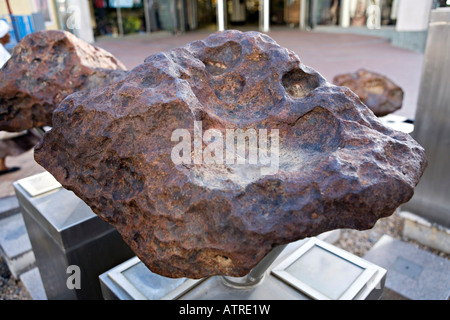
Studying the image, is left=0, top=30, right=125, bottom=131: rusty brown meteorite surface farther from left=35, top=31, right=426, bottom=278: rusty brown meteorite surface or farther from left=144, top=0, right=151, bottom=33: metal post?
left=144, top=0, right=151, bottom=33: metal post

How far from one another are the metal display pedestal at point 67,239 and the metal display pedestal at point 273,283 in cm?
29

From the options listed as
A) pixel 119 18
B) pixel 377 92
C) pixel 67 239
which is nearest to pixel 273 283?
pixel 67 239

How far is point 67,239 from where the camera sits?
214 cm

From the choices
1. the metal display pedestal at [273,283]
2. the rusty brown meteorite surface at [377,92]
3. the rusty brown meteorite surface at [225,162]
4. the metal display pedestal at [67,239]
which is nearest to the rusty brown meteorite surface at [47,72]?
the metal display pedestal at [67,239]

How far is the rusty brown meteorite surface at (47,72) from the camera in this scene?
2262 mm

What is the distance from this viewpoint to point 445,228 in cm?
314

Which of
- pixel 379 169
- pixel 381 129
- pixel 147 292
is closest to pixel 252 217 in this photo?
pixel 379 169

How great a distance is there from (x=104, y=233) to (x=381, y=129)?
1726mm

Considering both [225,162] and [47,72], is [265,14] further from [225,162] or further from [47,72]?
[225,162]

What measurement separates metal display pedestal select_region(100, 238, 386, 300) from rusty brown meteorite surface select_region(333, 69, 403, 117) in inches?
95.6

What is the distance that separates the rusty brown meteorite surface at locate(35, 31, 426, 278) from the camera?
1144 millimetres

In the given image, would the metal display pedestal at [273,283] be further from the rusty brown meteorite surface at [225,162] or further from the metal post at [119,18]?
the metal post at [119,18]

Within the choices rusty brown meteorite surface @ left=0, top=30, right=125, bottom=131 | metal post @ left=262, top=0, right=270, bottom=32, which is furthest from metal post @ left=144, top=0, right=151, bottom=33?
rusty brown meteorite surface @ left=0, top=30, right=125, bottom=131

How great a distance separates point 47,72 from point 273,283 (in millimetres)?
1851
